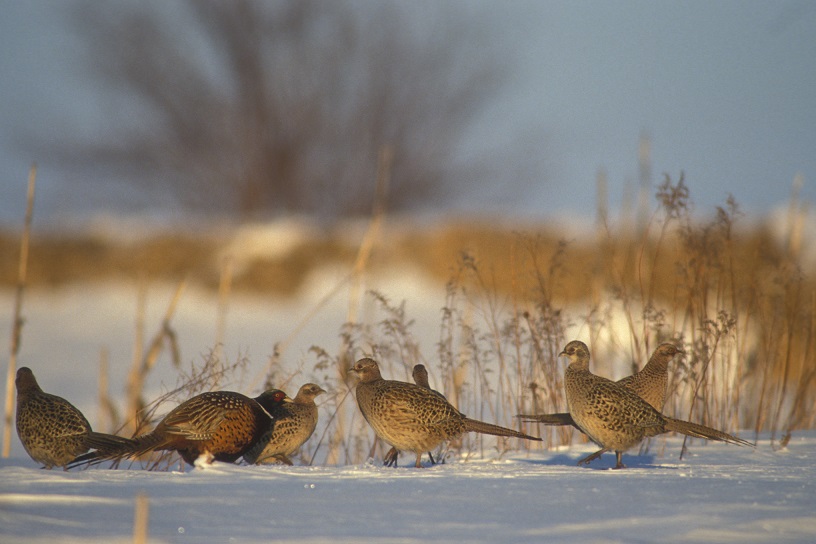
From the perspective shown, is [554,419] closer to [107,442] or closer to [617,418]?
[617,418]

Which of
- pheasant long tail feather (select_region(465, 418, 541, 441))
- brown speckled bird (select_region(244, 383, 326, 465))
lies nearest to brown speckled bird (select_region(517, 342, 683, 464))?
pheasant long tail feather (select_region(465, 418, 541, 441))

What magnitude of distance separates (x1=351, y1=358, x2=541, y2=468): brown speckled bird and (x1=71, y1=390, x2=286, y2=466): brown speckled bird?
1.75 ft

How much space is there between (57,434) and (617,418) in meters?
2.48

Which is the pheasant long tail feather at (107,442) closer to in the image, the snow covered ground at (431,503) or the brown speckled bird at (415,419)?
the snow covered ground at (431,503)

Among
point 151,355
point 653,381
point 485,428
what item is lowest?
point 485,428

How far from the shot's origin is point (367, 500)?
2797 millimetres

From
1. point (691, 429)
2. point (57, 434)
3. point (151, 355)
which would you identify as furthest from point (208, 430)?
point (691, 429)

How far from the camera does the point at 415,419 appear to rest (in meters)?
4.07

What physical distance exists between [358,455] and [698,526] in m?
3.02

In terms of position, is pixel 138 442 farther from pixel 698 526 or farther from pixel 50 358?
pixel 50 358

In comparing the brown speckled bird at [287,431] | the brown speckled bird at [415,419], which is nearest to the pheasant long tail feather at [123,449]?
the brown speckled bird at [287,431]

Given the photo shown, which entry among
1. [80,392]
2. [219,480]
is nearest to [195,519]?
[219,480]

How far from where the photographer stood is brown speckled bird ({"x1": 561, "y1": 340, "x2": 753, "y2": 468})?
3.92 metres

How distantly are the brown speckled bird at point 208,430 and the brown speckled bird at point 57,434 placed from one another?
6cm
